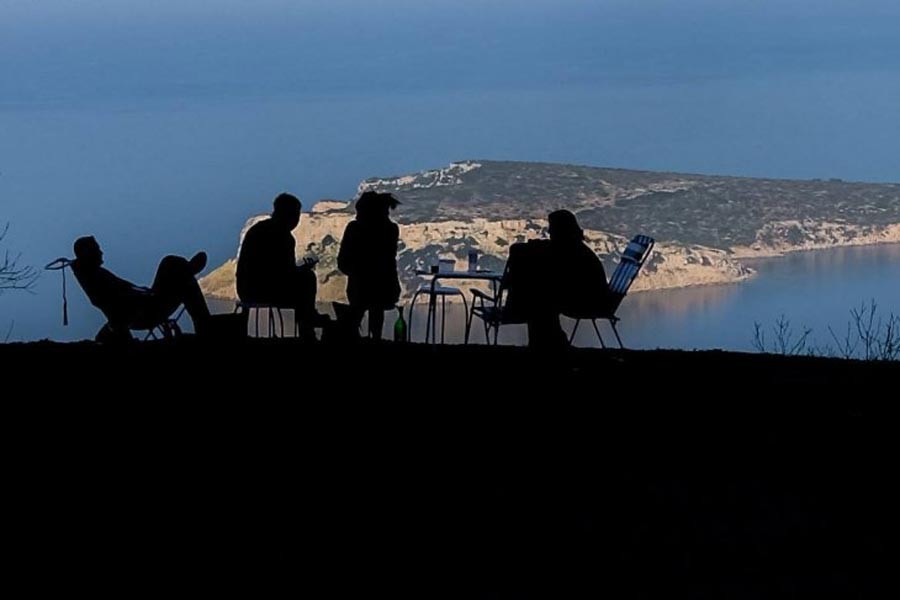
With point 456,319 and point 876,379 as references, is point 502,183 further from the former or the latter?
point 876,379

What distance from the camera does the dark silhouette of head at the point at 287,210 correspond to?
7863mm

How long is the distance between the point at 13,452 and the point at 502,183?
87.3 ft

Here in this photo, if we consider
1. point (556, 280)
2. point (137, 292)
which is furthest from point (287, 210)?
point (556, 280)

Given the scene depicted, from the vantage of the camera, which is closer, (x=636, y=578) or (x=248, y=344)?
(x=636, y=578)

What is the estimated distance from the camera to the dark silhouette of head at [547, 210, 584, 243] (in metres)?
7.30

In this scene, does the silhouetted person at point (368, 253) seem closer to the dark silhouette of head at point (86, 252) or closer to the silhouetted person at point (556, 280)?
the silhouetted person at point (556, 280)

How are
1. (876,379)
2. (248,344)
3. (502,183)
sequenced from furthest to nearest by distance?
(502,183) → (248,344) → (876,379)

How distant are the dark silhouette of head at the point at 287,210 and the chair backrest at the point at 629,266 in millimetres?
1840

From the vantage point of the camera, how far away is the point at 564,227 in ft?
24.2

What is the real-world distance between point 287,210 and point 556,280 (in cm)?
155

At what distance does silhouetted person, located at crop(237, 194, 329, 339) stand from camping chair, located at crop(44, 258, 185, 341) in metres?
0.49

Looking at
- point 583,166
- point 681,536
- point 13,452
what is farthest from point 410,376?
point 583,166

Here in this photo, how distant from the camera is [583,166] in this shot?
116ft

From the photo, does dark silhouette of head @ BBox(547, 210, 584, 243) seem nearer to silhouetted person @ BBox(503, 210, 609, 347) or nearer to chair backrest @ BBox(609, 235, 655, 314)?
silhouetted person @ BBox(503, 210, 609, 347)
